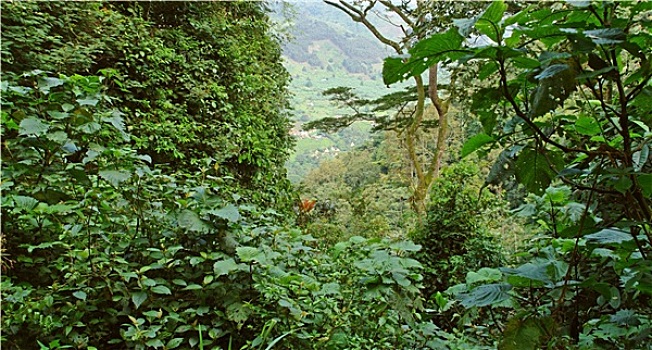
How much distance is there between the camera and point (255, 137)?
3.54 metres

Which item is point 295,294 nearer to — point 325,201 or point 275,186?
point 275,186

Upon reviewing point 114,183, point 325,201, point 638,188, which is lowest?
point 325,201

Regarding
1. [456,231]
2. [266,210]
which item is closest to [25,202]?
[266,210]

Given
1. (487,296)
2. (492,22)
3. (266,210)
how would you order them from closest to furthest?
(492,22)
(487,296)
(266,210)

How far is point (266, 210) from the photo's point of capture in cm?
181

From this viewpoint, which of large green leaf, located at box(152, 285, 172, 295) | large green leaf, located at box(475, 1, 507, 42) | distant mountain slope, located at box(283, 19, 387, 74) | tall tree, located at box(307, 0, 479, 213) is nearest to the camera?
large green leaf, located at box(475, 1, 507, 42)

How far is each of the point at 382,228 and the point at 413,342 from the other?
4237mm

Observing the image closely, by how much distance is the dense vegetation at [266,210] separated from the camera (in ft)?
1.81

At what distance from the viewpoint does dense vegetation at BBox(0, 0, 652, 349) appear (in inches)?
21.8

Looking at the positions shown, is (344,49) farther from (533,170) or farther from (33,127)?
(533,170)

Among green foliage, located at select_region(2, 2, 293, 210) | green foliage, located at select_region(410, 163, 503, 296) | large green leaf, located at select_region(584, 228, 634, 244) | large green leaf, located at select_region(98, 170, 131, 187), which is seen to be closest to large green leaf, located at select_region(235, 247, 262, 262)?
large green leaf, located at select_region(98, 170, 131, 187)

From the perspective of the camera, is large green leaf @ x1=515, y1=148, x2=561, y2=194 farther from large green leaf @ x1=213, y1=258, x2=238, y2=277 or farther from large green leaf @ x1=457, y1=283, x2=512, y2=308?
large green leaf @ x1=213, y1=258, x2=238, y2=277

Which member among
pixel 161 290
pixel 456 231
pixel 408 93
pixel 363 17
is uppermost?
pixel 363 17

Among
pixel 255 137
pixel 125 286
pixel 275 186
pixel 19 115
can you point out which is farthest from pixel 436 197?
pixel 19 115
